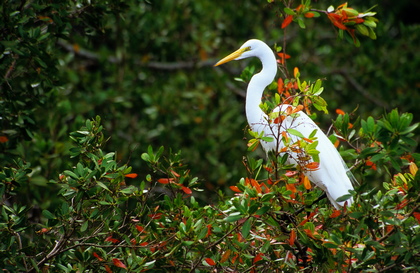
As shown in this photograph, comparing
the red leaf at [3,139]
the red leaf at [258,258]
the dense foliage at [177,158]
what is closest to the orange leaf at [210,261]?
the dense foliage at [177,158]

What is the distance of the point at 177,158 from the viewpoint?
219 centimetres

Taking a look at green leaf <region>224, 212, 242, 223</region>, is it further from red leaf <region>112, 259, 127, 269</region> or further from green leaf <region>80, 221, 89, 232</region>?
green leaf <region>80, 221, 89, 232</region>

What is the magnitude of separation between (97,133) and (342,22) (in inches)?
46.9

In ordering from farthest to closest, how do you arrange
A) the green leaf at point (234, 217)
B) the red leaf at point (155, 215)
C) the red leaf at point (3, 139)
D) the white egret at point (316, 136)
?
the red leaf at point (3, 139)
the white egret at point (316, 136)
the red leaf at point (155, 215)
the green leaf at point (234, 217)

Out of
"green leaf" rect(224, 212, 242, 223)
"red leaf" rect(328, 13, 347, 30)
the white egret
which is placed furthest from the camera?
the white egret

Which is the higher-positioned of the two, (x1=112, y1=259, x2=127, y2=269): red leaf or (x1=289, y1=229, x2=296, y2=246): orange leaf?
(x1=289, y1=229, x2=296, y2=246): orange leaf

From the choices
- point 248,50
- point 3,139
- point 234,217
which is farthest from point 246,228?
point 3,139

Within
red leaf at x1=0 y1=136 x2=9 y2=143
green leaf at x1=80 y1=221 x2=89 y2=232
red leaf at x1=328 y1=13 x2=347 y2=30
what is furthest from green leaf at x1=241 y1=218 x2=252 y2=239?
red leaf at x1=0 y1=136 x2=9 y2=143

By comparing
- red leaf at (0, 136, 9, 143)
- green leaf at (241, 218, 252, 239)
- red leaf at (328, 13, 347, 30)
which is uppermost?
red leaf at (328, 13, 347, 30)

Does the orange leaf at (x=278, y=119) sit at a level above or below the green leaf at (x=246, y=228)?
above

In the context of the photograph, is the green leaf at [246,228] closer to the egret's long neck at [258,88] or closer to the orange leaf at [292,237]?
the orange leaf at [292,237]

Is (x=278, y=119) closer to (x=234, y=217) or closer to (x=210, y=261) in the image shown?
(x=234, y=217)

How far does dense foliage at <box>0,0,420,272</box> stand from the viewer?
76.2 inches

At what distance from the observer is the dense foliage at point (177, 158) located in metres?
1.94
